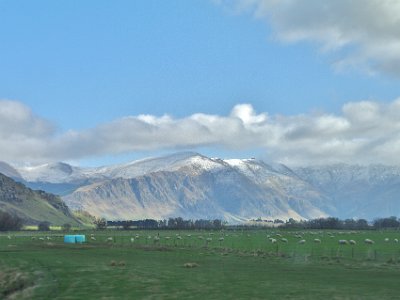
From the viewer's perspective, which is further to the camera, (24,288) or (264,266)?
(264,266)

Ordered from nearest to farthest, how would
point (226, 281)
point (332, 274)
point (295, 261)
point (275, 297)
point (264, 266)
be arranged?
point (275, 297) → point (226, 281) → point (332, 274) → point (264, 266) → point (295, 261)

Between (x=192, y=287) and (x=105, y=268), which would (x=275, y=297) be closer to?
(x=192, y=287)

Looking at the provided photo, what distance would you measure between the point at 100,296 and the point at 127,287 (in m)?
4.78

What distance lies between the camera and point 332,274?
6100 cm

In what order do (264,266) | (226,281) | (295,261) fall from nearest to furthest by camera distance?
(226,281) < (264,266) < (295,261)

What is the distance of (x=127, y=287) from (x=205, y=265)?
2261cm

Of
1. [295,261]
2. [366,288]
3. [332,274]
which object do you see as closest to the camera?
[366,288]

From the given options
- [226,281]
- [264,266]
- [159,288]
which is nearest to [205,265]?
[264,266]

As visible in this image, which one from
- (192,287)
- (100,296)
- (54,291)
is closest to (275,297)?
(192,287)

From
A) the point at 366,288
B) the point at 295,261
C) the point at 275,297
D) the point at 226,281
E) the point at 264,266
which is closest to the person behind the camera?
the point at 275,297

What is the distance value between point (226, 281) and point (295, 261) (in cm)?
2841

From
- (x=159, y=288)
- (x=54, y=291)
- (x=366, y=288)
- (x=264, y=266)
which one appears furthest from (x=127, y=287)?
(x=264, y=266)

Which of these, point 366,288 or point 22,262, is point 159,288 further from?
point 22,262

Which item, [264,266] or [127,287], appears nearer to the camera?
[127,287]
